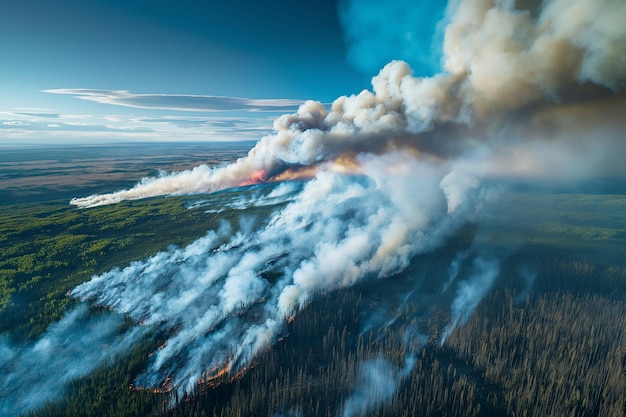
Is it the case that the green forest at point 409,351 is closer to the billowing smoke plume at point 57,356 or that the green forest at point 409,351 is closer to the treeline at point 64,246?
the treeline at point 64,246

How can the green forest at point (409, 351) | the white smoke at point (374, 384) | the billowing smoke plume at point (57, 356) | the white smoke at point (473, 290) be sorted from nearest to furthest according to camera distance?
the white smoke at point (374, 384) → the green forest at point (409, 351) → the billowing smoke plume at point (57, 356) → the white smoke at point (473, 290)

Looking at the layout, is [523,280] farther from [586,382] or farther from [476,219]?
[476,219]

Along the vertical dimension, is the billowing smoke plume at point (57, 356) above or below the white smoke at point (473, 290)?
above

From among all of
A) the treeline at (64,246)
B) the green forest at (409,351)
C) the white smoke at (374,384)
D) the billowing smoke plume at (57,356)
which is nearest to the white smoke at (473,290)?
the green forest at (409,351)

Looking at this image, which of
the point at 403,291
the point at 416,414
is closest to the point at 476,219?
the point at 403,291

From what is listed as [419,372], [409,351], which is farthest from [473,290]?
[419,372]
